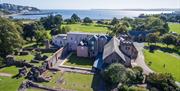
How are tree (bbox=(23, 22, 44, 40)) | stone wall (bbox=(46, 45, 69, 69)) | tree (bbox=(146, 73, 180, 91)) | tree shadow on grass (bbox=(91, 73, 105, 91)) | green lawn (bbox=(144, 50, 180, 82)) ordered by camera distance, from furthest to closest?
tree (bbox=(23, 22, 44, 40)) < stone wall (bbox=(46, 45, 69, 69)) < green lawn (bbox=(144, 50, 180, 82)) < tree shadow on grass (bbox=(91, 73, 105, 91)) < tree (bbox=(146, 73, 180, 91))

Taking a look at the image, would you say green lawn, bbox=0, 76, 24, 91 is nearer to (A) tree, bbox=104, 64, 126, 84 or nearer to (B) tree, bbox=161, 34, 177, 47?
(A) tree, bbox=104, 64, 126, 84

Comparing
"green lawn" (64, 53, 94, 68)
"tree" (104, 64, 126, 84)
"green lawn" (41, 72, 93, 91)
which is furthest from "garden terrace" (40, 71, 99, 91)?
"green lawn" (64, 53, 94, 68)

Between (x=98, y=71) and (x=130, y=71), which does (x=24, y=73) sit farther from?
(x=130, y=71)

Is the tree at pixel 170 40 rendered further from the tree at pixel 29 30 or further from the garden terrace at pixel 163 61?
the tree at pixel 29 30

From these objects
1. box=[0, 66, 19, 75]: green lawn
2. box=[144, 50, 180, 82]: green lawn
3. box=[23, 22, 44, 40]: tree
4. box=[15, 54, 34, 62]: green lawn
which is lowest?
box=[144, 50, 180, 82]: green lawn

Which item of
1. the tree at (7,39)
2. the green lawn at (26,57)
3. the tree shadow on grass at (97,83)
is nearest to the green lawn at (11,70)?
the green lawn at (26,57)

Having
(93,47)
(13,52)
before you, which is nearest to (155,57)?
(93,47)

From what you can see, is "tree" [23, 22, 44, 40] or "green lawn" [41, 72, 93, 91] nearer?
"green lawn" [41, 72, 93, 91]
